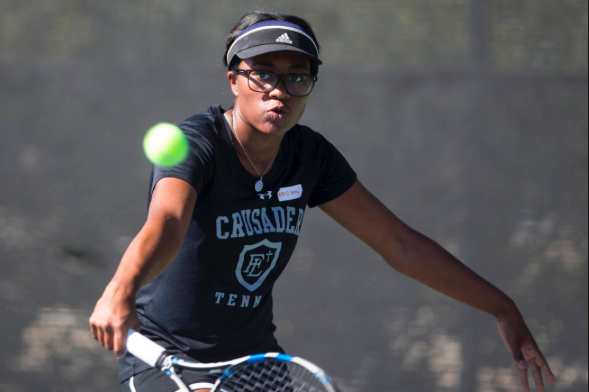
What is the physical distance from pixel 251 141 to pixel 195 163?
30cm

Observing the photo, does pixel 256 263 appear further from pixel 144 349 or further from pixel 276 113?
pixel 144 349

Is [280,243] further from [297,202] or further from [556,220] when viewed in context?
[556,220]

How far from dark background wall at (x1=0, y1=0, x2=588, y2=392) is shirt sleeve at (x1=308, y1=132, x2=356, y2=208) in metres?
1.45

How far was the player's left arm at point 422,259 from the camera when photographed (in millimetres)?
2465

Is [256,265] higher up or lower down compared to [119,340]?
higher up

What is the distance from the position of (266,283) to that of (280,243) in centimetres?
15

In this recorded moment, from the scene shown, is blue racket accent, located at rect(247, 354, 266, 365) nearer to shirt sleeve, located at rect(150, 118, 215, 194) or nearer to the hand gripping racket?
the hand gripping racket

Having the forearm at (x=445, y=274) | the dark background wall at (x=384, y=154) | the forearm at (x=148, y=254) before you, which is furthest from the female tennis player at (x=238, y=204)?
the dark background wall at (x=384, y=154)

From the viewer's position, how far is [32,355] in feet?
13.3

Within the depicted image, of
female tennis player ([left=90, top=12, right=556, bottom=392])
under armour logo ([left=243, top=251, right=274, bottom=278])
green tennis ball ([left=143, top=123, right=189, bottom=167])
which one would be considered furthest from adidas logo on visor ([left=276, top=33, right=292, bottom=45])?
under armour logo ([left=243, top=251, right=274, bottom=278])

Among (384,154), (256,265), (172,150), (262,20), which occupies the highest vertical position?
(384,154)

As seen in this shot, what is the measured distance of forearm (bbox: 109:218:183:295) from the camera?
1.54 metres

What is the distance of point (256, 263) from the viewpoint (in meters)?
2.20

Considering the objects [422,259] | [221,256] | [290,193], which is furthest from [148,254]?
[422,259]
